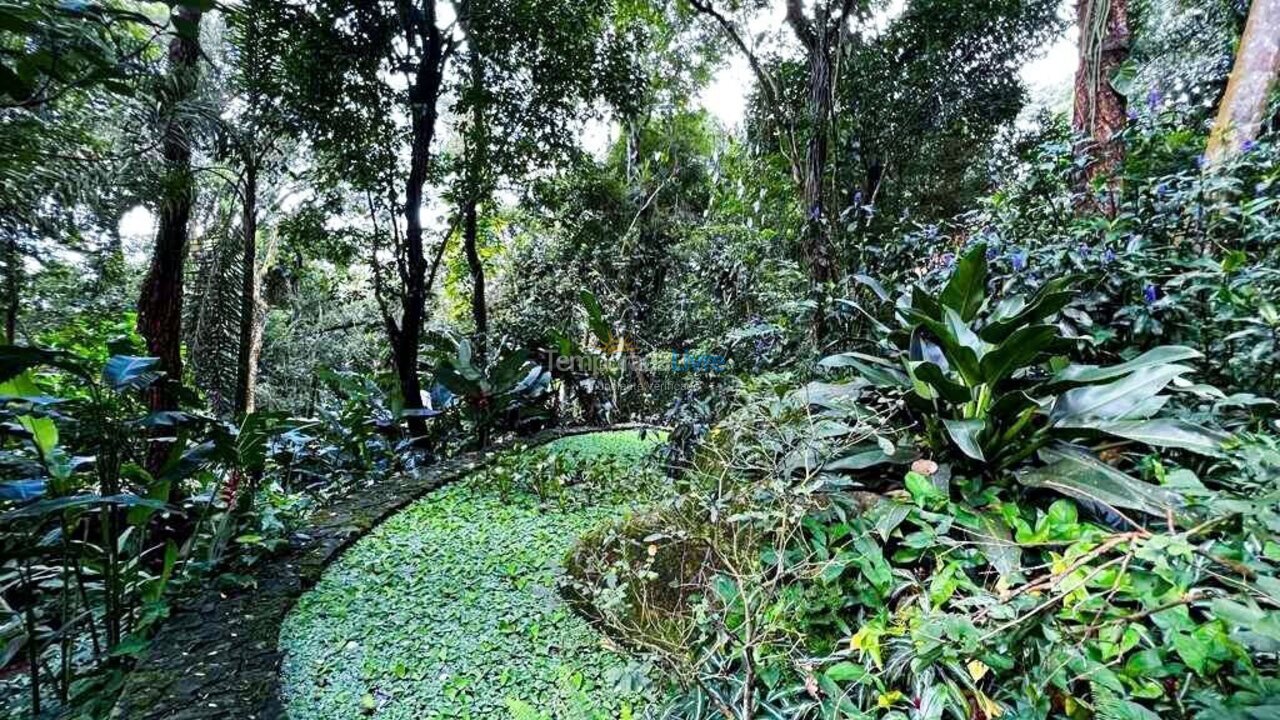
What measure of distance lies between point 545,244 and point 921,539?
505 cm

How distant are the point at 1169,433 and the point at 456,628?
2.13 meters

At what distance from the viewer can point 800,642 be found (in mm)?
1245

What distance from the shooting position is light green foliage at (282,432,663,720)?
1.47 m

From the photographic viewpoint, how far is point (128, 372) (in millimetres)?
1693

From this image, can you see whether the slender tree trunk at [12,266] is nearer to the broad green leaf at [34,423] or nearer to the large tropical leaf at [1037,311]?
the broad green leaf at [34,423]

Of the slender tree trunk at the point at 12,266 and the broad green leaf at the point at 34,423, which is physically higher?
the slender tree trunk at the point at 12,266

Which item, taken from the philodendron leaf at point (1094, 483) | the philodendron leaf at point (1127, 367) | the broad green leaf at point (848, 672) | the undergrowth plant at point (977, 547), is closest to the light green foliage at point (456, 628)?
the undergrowth plant at point (977, 547)

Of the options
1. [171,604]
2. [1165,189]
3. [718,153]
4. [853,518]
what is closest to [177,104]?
[171,604]

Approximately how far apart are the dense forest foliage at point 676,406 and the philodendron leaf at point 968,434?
0.01 metres

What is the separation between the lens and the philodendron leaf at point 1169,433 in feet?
4.27

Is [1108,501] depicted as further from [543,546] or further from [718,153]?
[718,153]

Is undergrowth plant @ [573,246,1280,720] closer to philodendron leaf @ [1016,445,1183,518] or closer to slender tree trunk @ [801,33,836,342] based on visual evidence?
philodendron leaf @ [1016,445,1183,518]

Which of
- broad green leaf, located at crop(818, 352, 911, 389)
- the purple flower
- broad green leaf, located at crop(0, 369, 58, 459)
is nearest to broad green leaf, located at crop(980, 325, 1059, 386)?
broad green leaf, located at crop(818, 352, 911, 389)

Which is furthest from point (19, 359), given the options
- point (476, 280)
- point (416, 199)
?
point (476, 280)
